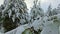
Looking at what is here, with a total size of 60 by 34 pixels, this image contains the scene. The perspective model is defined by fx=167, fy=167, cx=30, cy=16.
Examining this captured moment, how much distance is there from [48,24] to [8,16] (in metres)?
2.20

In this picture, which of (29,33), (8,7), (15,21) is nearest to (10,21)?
(15,21)

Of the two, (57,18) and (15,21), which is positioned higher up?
(57,18)

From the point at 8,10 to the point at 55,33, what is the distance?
2339 mm

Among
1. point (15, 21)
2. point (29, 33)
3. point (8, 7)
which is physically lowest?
point (15, 21)

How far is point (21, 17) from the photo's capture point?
2.99 metres

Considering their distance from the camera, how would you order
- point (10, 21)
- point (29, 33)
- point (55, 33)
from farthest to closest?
point (10, 21)
point (29, 33)
point (55, 33)

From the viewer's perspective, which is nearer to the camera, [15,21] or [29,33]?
[29,33]

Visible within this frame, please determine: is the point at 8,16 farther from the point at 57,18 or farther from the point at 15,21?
the point at 57,18

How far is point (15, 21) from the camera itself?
2.90 metres

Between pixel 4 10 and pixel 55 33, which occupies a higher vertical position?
pixel 55 33

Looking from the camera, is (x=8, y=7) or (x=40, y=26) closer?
(x=40, y=26)

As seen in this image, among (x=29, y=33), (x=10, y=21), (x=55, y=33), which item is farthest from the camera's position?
(x=10, y=21)

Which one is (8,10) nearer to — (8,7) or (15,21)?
(8,7)

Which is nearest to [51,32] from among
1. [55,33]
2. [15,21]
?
[55,33]
